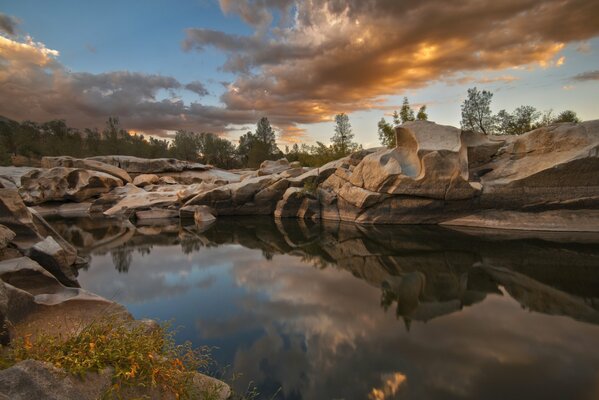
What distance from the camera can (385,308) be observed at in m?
8.67

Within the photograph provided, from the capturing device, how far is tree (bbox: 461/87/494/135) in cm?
4475

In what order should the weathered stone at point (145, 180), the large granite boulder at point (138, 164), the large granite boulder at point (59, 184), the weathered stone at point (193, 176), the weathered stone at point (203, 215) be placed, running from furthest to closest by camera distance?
the weathered stone at point (193, 176), the large granite boulder at point (138, 164), the weathered stone at point (145, 180), the large granite boulder at point (59, 184), the weathered stone at point (203, 215)

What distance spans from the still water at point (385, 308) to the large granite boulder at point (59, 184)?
21706 mm

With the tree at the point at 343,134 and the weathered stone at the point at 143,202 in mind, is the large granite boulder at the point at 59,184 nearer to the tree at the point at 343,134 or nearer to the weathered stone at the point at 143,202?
the weathered stone at the point at 143,202

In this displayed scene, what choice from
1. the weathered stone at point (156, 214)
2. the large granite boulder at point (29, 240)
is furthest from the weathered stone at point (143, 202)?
the large granite boulder at point (29, 240)

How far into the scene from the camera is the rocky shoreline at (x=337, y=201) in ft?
19.5

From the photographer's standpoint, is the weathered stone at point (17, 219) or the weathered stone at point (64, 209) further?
the weathered stone at point (64, 209)

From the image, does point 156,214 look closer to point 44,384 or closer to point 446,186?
point 446,186

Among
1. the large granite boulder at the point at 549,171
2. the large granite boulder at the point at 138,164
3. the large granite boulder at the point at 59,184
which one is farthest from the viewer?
the large granite boulder at the point at 138,164

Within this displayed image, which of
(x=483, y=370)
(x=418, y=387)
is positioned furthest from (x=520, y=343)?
(x=418, y=387)

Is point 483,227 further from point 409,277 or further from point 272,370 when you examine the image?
point 272,370

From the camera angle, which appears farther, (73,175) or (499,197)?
(73,175)

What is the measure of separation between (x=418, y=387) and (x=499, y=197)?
16068mm

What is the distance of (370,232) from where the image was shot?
19609 mm
